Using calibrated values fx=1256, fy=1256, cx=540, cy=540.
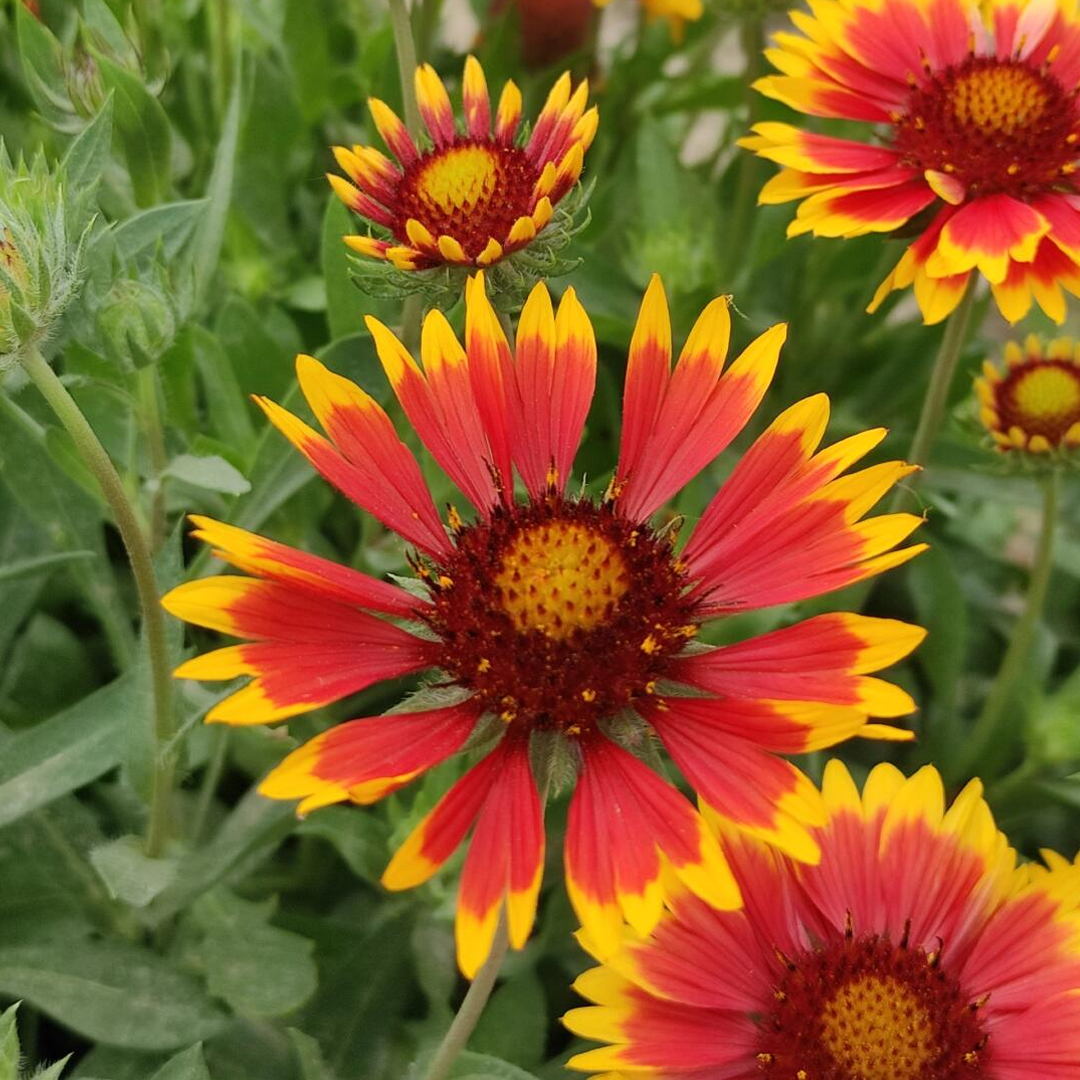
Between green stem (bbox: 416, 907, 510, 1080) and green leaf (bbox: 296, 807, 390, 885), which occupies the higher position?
green leaf (bbox: 296, 807, 390, 885)

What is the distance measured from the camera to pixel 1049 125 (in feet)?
2.98

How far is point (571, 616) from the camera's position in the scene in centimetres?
63

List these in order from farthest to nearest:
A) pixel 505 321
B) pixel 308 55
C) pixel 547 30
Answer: pixel 547 30, pixel 308 55, pixel 505 321

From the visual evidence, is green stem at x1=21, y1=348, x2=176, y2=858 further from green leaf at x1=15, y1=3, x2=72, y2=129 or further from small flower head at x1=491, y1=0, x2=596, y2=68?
small flower head at x1=491, y1=0, x2=596, y2=68

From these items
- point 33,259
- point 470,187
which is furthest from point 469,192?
point 33,259

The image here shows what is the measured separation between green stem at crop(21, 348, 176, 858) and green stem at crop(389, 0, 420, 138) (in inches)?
13.4

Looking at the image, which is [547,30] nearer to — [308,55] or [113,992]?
[308,55]

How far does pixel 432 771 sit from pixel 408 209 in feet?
1.21

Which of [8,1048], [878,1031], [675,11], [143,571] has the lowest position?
[8,1048]

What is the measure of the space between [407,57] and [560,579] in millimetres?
427

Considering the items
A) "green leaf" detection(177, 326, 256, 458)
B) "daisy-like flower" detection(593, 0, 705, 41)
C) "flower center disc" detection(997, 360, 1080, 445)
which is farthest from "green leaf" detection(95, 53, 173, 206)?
"flower center disc" detection(997, 360, 1080, 445)

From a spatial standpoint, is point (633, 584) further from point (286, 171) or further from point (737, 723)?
point (286, 171)

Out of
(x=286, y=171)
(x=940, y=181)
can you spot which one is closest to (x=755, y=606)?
(x=940, y=181)

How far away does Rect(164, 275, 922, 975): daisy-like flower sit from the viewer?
54cm
